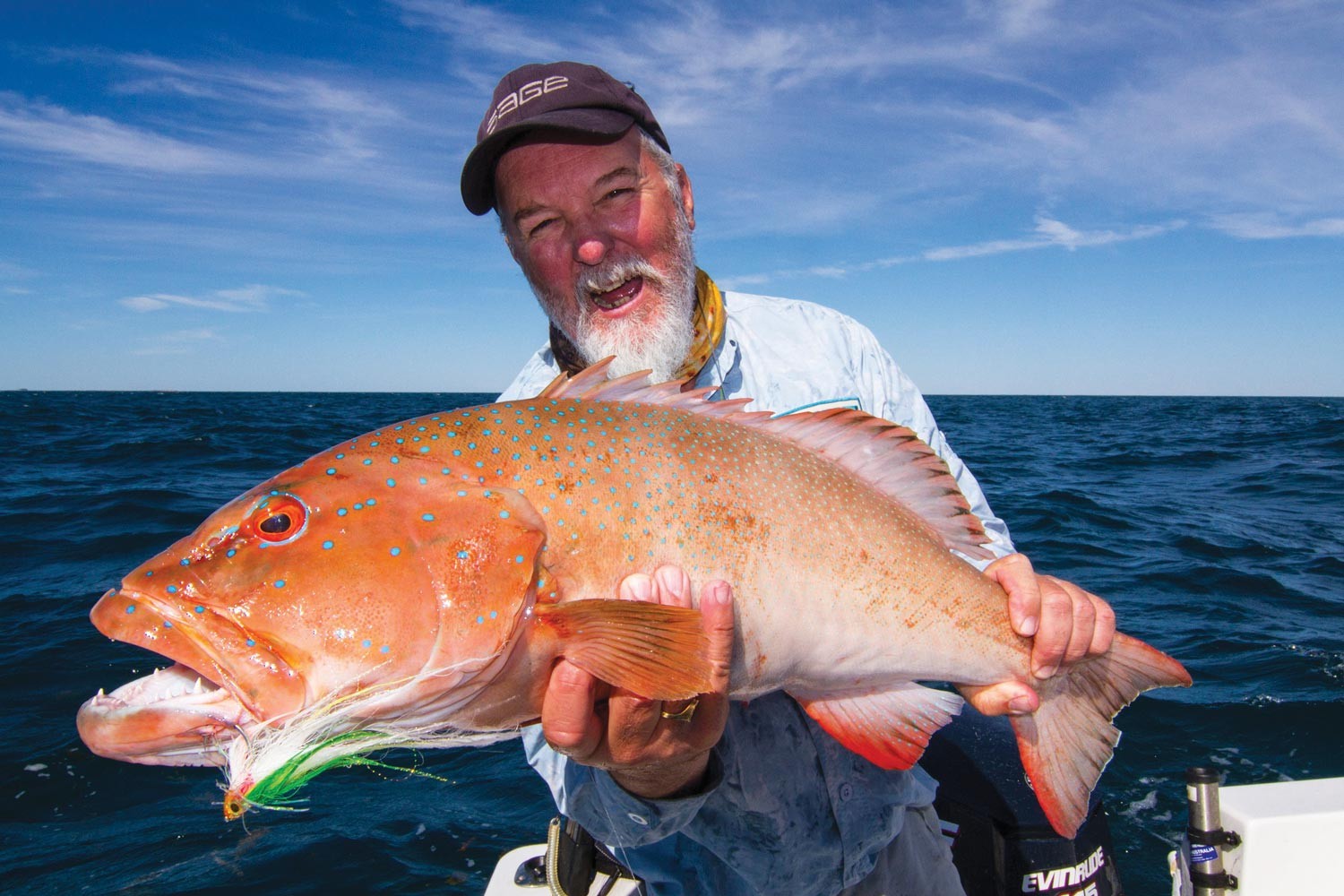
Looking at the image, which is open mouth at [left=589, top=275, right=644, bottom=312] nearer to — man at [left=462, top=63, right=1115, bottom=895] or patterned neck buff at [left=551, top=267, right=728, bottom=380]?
man at [left=462, top=63, right=1115, bottom=895]

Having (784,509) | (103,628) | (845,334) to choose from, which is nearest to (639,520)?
(784,509)

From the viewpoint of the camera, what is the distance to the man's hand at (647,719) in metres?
1.99

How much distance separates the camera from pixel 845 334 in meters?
3.27

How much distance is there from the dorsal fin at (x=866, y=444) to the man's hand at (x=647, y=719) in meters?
0.57

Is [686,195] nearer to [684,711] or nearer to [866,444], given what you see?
[866,444]

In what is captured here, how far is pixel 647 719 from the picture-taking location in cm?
212

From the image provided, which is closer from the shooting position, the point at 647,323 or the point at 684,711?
the point at 684,711

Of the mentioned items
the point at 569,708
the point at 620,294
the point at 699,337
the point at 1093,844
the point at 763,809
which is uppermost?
the point at 620,294

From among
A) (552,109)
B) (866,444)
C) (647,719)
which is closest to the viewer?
(647,719)

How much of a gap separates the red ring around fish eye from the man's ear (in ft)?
7.19

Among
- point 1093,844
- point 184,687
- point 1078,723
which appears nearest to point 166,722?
point 184,687

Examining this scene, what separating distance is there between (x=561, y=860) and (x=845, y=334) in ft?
7.90

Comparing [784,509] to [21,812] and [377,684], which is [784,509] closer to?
[377,684]

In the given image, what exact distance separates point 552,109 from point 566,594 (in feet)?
6.47
